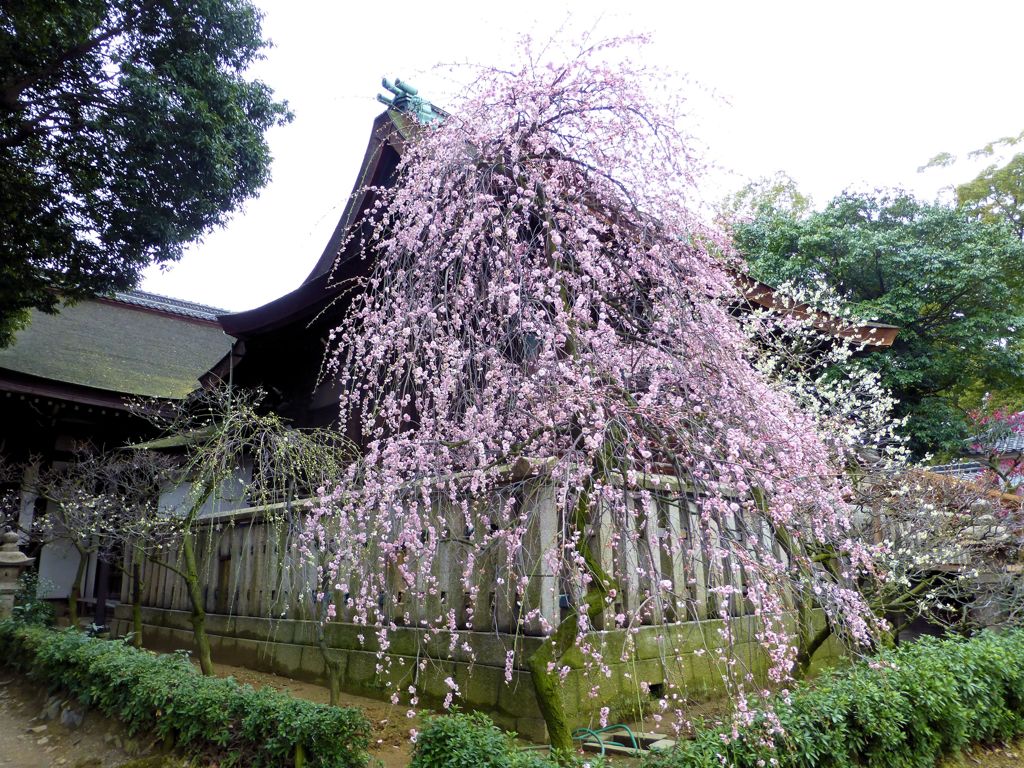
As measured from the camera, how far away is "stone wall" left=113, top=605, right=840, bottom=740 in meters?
4.39

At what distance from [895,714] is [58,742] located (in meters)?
7.17

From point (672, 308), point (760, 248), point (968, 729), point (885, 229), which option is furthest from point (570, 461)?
point (885, 229)

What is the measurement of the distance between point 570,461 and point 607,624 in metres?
1.66

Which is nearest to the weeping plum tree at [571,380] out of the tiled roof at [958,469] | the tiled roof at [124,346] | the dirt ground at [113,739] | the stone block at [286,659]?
the dirt ground at [113,739]

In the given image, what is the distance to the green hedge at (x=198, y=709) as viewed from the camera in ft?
13.5

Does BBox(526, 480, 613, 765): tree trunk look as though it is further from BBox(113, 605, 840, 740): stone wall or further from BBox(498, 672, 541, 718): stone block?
BBox(498, 672, 541, 718): stone block

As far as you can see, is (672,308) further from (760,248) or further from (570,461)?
(760,248)

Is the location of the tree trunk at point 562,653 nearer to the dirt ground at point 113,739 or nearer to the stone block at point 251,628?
the dirt ground at point 113,739

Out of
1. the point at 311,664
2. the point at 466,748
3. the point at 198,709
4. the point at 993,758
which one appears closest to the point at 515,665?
the point at 466,748

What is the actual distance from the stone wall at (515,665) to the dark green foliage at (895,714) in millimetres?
432

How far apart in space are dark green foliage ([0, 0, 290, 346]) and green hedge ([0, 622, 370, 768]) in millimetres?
5574

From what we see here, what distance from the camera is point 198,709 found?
5016 millimetres

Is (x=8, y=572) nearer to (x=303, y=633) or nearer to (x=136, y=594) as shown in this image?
(x=136, y=594)

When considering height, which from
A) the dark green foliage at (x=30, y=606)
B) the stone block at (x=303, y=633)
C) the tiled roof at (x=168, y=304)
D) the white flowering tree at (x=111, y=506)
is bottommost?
the stone block at (x=303, y=633)
